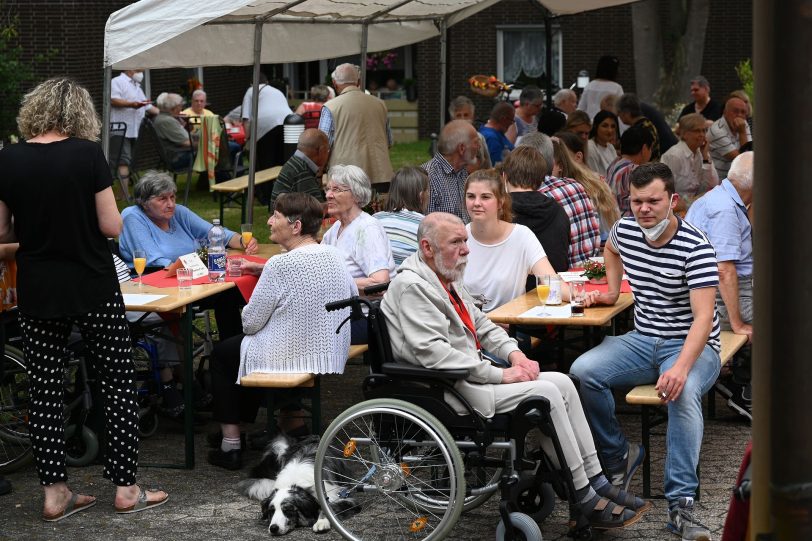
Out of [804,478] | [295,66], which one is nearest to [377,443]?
[804,478]

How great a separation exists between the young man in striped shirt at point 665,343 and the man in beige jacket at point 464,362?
316 mm

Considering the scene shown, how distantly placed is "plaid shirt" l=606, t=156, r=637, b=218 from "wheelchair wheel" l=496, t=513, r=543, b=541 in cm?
470

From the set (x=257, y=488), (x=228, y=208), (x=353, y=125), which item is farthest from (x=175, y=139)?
(x=257, y=488)

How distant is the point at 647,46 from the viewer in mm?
20484

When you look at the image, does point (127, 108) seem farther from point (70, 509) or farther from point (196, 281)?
point (70, 509)

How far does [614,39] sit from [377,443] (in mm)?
21248

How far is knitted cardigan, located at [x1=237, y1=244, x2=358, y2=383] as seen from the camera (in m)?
5.76

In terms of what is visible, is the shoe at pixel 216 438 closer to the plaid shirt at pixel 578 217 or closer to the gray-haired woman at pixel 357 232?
the gray-haired woman at pixel 357 232

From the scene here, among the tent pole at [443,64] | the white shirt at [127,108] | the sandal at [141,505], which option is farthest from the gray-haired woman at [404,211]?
the white shirt at [127,108]

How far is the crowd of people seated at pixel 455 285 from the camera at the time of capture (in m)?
5.00

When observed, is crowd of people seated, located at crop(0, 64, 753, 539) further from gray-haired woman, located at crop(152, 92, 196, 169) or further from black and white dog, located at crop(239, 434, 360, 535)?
gray-haired woman, located at crop(152, 92, 196, 169)

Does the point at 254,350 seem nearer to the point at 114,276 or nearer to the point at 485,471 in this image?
the point at 114,276

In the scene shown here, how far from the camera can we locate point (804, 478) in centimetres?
196

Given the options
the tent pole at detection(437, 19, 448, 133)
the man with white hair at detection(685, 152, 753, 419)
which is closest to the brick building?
the tent pole at detection(437, 19, 448, 133)
